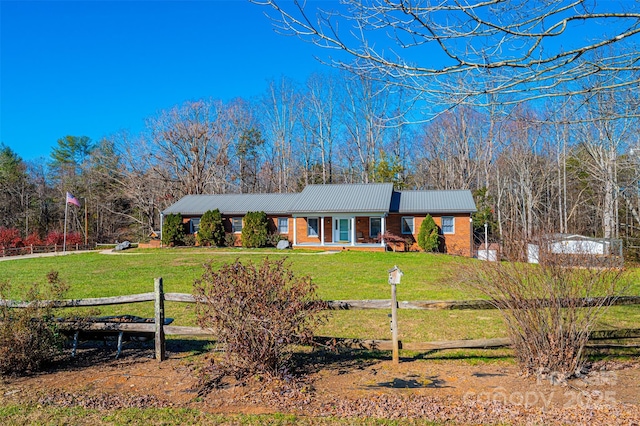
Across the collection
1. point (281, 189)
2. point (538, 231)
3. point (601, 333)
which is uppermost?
point (281, 189)

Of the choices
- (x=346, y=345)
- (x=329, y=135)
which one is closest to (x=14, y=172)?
(x=329, y=135)

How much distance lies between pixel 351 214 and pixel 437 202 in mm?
5706

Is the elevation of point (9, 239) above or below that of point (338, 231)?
below

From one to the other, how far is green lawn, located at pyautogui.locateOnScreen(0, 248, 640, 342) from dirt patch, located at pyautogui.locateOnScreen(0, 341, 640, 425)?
132 cm

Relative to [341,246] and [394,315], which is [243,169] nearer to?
[341,246]

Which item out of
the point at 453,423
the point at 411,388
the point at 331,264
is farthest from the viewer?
the point at 331,264

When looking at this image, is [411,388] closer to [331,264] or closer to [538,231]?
[538,231]

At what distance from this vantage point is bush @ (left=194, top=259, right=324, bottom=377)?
5062mm

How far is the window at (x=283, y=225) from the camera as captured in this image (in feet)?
97.3

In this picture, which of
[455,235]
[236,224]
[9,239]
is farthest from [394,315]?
[9,239]

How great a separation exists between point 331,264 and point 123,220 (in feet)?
107

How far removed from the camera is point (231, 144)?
4353 cm

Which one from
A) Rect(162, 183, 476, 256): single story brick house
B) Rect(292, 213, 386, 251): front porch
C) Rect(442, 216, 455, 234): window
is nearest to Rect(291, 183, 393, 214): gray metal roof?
Rect(162, 183, 476, 256): single story brick house

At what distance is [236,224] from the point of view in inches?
1200
